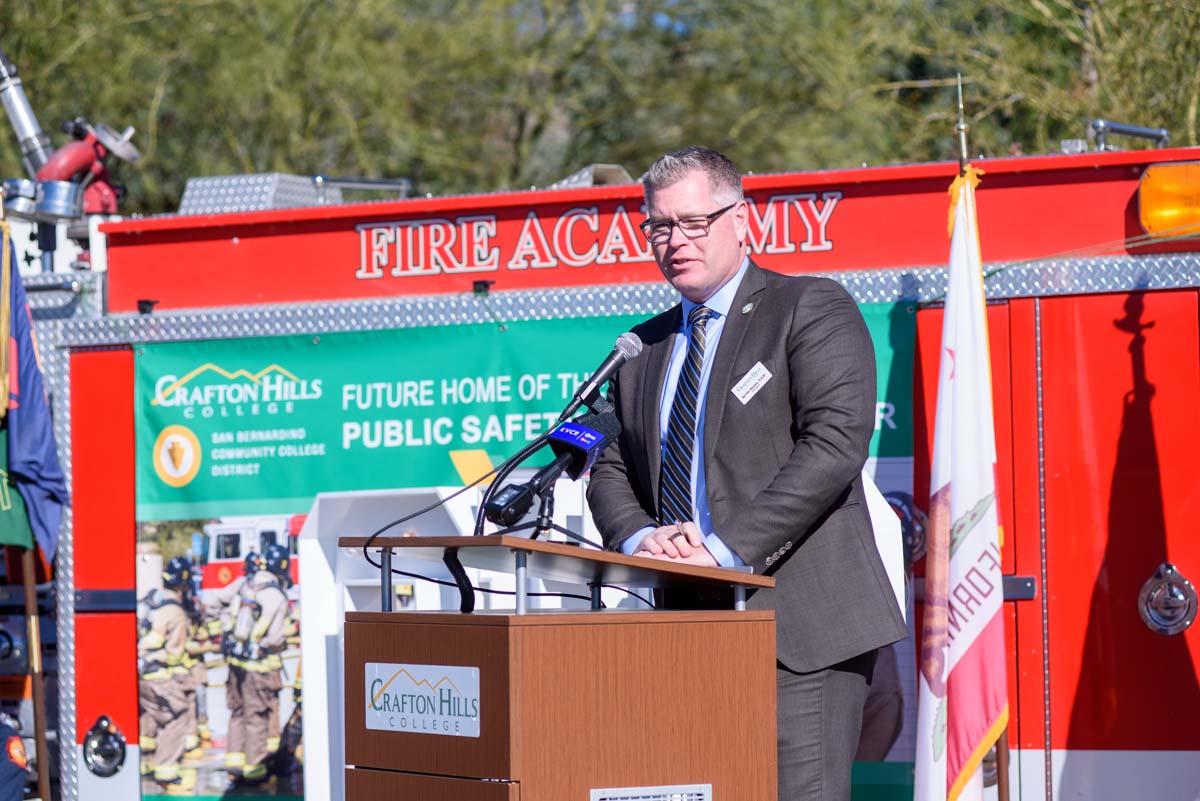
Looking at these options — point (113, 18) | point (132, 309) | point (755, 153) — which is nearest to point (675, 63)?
point (755, 153)

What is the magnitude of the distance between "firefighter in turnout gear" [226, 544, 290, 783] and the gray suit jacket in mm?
1998

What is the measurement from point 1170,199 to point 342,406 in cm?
261

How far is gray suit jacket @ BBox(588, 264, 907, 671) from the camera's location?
3293 mm

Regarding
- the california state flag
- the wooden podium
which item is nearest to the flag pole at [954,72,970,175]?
the california state flag

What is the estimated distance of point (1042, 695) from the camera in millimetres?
4477

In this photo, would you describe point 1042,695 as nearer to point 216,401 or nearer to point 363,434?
point 363,434

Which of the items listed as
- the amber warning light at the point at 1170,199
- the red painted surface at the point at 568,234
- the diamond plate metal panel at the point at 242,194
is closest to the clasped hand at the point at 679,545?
the red painted surface at the point at 568,234

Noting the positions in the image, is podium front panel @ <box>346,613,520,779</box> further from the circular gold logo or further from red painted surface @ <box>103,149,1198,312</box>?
the circular gold logo

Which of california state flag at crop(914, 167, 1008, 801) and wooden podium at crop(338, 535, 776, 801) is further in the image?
california state flag at crop(914, 167, 1008, 801)

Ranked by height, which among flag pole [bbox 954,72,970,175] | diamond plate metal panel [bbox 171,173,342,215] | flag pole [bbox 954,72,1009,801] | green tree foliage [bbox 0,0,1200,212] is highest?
green tree foliage [bbox 0,0,1200,212]

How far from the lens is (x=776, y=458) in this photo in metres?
3.46

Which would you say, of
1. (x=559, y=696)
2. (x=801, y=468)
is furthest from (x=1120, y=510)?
(x=559, y=696)

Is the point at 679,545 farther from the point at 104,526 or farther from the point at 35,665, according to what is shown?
the point at 35,665

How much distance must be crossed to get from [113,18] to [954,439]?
1038cm
